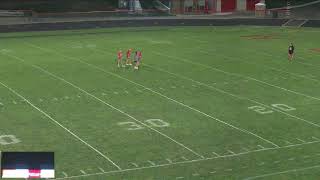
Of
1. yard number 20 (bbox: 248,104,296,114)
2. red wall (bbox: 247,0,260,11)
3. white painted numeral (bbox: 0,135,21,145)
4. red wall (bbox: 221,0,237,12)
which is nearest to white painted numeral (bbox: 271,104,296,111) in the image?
yard number 20 (bbox: 248,104,296,114)

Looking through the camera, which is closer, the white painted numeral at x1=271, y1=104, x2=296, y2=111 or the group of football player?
the white painted numeral at x1=271, y1=104, x2=296, y2=111

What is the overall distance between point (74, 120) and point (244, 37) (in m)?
28.4

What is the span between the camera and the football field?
17.7m

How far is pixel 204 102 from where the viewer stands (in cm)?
2561

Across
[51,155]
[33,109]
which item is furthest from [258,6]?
[51,155]

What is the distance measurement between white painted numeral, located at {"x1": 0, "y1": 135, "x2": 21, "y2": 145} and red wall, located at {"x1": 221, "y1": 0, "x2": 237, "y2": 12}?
54.8 m

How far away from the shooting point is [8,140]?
64.6ft

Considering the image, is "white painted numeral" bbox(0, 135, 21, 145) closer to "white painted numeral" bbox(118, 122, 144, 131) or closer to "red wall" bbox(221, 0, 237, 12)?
"white painted numeral" bbox(118, 122, 144, 131)

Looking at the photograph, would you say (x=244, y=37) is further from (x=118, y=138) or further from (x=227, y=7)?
(x=118, y=138)

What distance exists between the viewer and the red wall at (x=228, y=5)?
238ft

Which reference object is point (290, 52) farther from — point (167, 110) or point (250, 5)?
point (250, 5)
